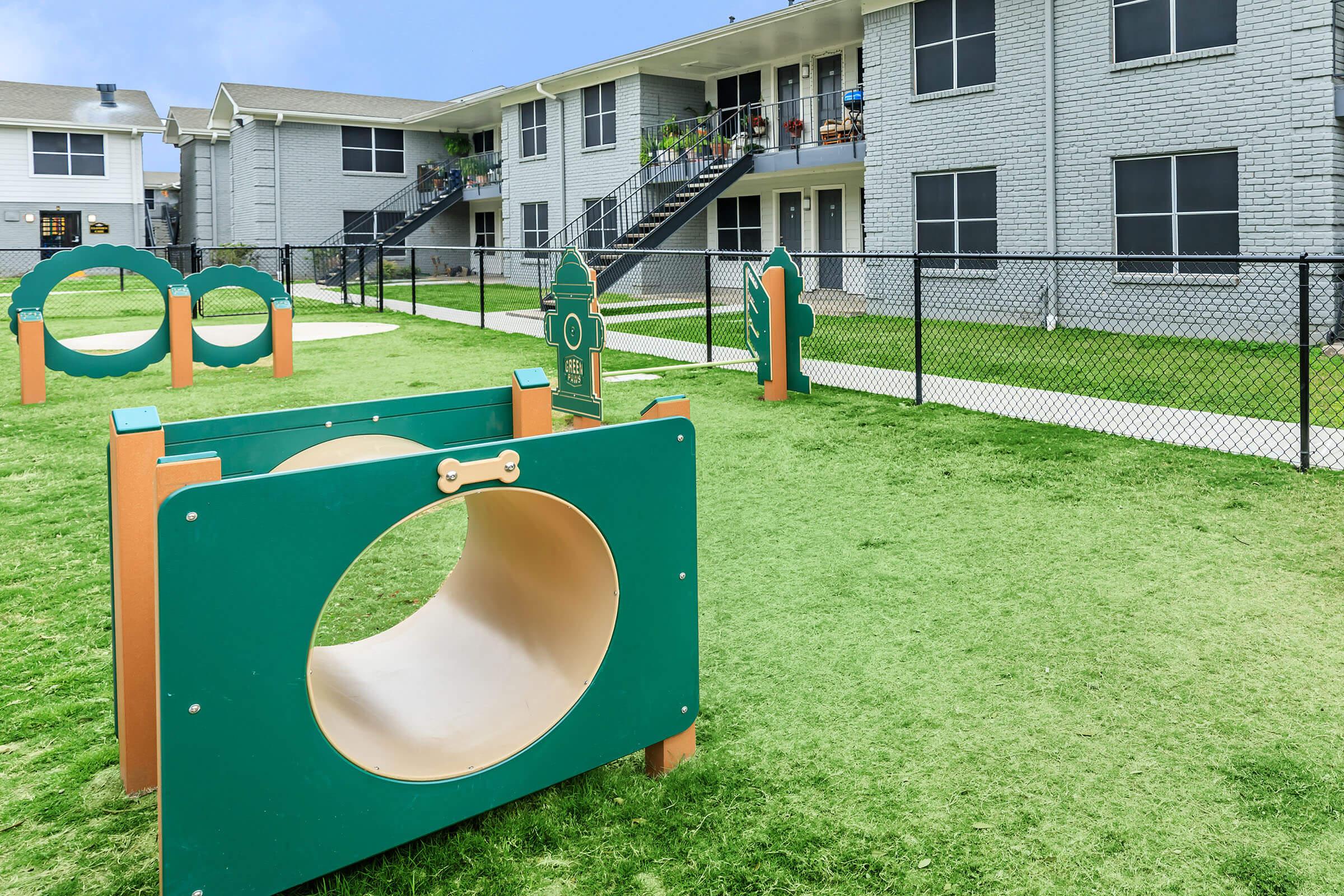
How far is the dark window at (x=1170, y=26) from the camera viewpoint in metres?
14.0

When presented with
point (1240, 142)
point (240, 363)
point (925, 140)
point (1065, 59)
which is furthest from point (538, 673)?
point (925, 140)

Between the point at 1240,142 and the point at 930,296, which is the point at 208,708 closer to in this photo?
the point at 1240,142

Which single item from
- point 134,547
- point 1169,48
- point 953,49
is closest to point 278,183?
point 953,49

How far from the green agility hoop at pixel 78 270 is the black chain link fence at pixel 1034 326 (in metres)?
4.67

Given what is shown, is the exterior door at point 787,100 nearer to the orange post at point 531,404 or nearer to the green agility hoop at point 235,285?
the green agility hoop at point 235,285

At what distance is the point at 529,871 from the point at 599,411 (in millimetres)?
5820

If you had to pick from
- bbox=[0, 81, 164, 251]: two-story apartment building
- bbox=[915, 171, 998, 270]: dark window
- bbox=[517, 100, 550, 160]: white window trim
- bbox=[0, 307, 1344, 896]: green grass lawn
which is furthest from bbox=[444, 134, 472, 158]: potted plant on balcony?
bbox=[0, 307, 1344, 896]: green grass lawn

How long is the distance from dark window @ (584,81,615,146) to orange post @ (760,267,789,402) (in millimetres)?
17772

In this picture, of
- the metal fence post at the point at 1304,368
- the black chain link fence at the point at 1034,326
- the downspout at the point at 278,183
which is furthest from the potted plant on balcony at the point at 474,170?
the metal fence post at the point at 1304,368

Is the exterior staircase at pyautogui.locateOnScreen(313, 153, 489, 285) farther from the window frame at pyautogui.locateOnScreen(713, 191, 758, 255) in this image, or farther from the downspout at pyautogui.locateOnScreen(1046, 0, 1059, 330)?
the downspout at pyautogui.locateOnScreen(1046, 0, 1059, 330)

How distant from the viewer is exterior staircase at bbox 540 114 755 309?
2170cm

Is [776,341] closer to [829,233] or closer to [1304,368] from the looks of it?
[1304,368]

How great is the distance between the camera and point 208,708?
2150 mm

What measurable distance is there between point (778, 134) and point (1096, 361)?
1317 cm
